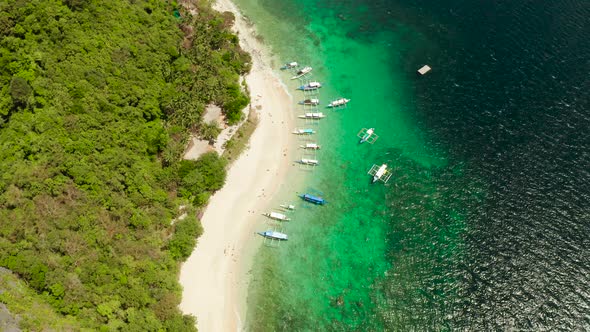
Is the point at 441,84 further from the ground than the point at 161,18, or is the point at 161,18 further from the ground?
the point at 161,18

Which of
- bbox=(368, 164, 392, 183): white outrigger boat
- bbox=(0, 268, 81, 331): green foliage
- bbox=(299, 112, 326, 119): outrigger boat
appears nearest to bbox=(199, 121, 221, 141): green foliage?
bbox=(299, 112, 326, 119): outrigger boat

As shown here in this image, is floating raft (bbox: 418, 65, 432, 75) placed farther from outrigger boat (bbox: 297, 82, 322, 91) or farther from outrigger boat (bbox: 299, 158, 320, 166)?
outrigger boat (bbox: 299, 158, 320, 166)

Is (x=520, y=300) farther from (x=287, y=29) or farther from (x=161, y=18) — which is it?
(x=161, y=18)

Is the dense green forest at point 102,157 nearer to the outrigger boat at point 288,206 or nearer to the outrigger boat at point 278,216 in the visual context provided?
the outrigger boat at point 278,216

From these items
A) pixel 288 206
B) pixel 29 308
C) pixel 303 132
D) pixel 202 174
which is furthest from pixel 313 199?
pixel 29 308

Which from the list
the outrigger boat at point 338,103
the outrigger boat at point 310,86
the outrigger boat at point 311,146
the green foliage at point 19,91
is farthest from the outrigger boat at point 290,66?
the green foliage at point 19,91

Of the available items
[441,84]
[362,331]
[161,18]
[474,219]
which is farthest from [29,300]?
[441,84]

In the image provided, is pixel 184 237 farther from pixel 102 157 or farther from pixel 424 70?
pixel 424 70
